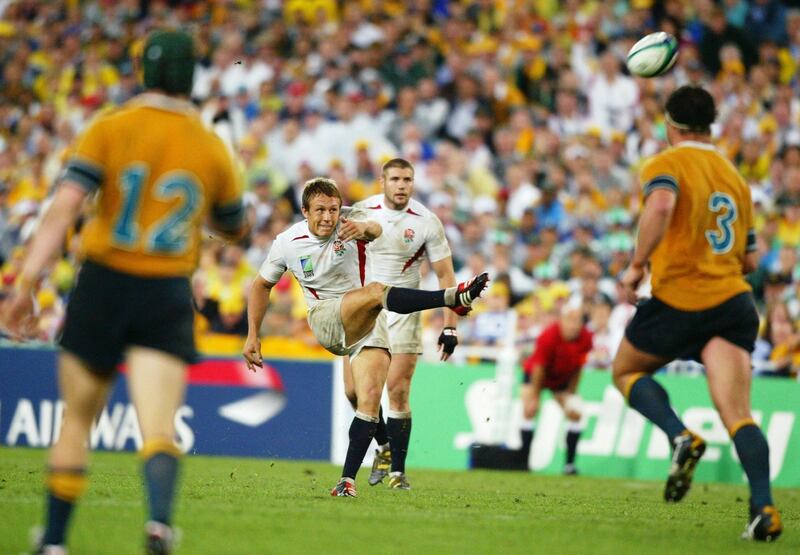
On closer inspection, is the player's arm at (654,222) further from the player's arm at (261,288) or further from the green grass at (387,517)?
the player's arm at (261,288)

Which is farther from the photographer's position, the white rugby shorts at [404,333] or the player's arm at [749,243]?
the white rugby shorts at [404,333]

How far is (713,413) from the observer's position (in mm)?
15641

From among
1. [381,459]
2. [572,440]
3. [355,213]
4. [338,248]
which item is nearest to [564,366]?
[572,440]

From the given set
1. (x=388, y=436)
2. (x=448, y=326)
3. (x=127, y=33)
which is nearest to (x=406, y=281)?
(x=448, y=326)

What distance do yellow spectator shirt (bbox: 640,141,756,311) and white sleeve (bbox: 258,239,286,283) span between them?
3.45 m

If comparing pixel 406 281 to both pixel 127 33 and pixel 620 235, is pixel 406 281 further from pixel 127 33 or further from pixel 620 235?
pixel 127 33

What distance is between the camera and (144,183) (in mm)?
5805

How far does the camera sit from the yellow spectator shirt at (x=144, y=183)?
578cm

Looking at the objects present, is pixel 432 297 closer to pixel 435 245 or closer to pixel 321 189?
pixel 321 189

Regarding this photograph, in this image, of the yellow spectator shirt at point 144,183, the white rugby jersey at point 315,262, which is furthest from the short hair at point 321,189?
the yellow spectator shirt at point 144,183

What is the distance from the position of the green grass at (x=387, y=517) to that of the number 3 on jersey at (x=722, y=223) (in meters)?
1.67

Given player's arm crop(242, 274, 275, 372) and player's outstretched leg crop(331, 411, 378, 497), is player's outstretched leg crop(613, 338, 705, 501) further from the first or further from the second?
player's arm crop(242, 274, 275, 372)

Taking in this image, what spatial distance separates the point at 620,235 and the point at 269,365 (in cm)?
532

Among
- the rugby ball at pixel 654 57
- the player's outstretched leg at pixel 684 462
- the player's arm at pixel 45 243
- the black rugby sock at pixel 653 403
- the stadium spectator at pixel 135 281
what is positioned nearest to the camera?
the player's arm at pixel 45 243
